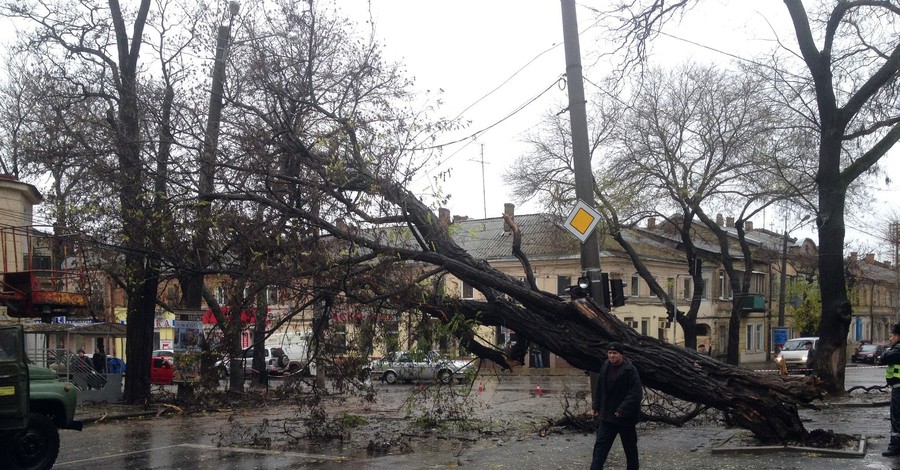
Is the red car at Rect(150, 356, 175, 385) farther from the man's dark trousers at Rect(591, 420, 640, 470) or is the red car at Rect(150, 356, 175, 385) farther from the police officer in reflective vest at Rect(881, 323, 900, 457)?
the police officer in reflective vest at Rect(881, 323, 900, 457)

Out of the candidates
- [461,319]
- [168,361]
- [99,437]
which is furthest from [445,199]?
[168,361]

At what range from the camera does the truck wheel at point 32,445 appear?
10.5 metres

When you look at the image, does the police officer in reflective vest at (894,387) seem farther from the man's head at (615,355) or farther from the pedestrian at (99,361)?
the pedestrian at (99,361)

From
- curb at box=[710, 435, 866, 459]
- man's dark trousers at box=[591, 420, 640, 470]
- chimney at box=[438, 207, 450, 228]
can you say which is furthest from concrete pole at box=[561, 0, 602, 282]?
man's dark trousers at box=[591, 420, 640, 470]

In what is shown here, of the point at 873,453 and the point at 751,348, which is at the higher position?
the point at 873,453

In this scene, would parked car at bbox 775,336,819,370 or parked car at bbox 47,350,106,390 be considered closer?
parked car at bbox 47,350,106,390

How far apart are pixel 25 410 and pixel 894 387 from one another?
427 inches

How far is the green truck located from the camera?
1022cm

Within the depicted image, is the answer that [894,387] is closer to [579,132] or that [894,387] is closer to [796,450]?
[796,450]

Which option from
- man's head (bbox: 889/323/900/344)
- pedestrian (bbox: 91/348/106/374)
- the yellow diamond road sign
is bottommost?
pedestrian (bbox: 91/348/106/374)

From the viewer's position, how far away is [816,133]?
70.4 feet

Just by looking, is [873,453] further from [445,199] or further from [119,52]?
[119,52]

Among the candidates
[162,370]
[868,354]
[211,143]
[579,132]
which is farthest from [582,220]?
[868,354]

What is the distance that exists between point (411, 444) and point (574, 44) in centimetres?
688
